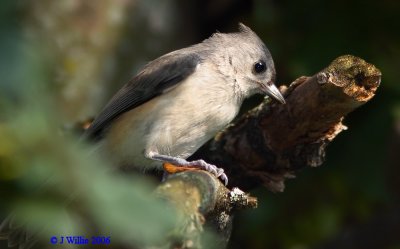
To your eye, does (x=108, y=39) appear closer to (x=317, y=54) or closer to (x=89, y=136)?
(x=89, y=136)

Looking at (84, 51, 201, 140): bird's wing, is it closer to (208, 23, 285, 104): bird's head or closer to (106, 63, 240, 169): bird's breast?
(106, 63, 240, 169): bird's breast

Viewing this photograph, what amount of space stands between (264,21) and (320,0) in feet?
1.52

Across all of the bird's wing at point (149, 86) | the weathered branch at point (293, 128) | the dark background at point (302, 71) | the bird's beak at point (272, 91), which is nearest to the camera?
the weathered branch at point (293, 128)

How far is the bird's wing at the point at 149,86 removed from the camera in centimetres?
387

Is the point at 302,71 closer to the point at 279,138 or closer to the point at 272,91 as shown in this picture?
the point at 272,91

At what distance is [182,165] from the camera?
359 cm

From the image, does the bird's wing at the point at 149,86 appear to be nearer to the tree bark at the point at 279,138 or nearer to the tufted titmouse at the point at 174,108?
the tufted titmouse at the point at 174,108

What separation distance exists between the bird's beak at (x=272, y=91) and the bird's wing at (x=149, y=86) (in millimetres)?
425

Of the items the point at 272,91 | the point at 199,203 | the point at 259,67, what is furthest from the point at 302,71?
the point at 199,203

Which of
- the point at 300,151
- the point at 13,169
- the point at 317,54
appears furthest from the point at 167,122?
the point at 13,169

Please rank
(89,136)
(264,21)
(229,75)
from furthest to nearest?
(264,21), (229,75), (89,136)

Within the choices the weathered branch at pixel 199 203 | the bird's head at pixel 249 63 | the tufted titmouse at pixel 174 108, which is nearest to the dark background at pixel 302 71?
the bird's head at pixel 249 63

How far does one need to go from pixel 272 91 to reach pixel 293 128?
0.41 metres

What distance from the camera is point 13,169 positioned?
1169 mm
